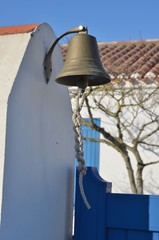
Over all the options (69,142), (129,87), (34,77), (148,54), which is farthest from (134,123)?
(34,77)

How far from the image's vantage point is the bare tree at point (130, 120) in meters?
6.82

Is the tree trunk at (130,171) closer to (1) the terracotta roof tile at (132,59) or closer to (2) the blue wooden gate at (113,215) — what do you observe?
(1) the terracotta roof tile at (132,59)

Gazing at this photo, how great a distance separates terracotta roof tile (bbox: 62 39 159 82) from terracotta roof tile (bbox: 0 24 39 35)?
4.92 metres

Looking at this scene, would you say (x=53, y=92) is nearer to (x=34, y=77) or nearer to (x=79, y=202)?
(x=34, y=77)

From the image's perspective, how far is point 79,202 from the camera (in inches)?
103

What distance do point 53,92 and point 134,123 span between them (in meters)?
5.01

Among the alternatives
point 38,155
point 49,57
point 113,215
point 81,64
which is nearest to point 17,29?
point 49,57

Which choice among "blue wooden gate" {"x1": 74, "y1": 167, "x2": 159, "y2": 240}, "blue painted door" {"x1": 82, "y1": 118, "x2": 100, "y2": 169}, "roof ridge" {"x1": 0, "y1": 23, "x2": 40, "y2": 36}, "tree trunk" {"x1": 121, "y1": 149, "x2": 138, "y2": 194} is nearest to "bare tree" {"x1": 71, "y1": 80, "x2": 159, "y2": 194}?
"tree trunk" {"x1": 121, "y1": 149, "x2": 138, "y2": 194}

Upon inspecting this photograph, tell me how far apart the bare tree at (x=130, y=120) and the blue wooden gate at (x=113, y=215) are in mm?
4097

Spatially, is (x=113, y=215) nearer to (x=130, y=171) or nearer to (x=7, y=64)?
(x=7, y=64)

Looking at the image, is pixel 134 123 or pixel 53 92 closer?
pixel 53 92

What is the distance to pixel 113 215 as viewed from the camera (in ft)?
8.30

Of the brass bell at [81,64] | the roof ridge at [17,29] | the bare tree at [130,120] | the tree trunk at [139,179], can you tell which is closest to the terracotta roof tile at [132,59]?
the bare tree at [130,120]

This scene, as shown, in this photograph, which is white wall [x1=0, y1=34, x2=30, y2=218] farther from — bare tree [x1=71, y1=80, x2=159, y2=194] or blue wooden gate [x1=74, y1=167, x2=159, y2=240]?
bare tree [x1=71, y1=80, x2=159, y2=194]
